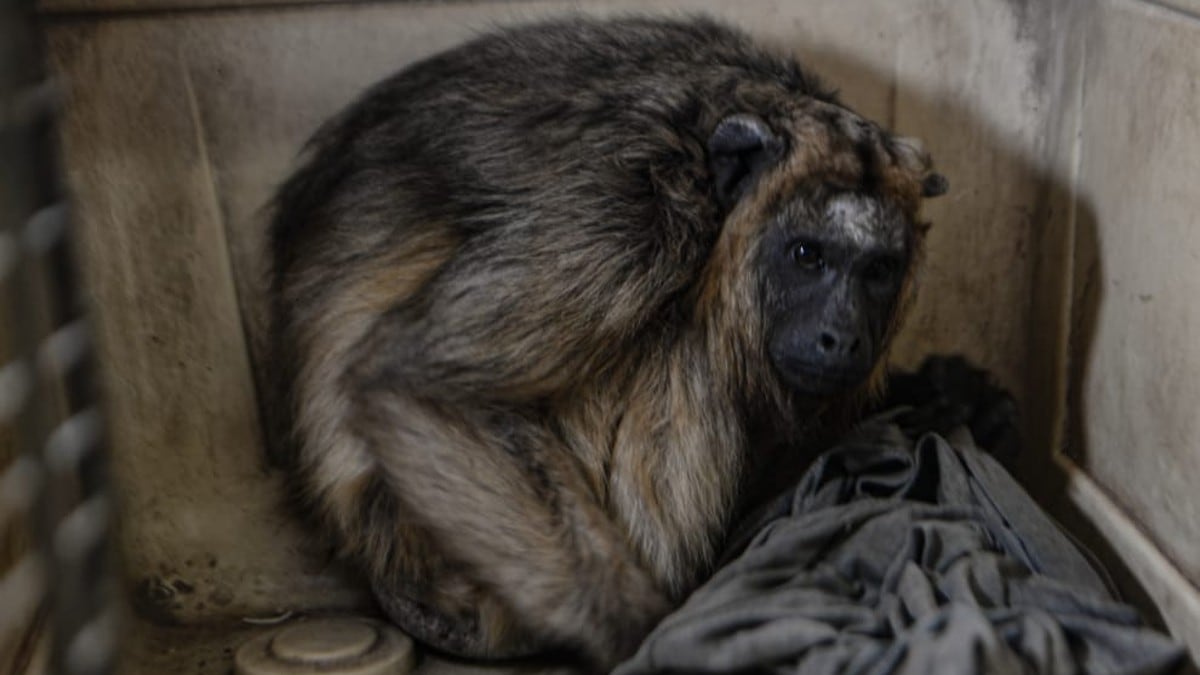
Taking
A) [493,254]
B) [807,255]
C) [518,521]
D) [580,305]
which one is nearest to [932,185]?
[807,255]

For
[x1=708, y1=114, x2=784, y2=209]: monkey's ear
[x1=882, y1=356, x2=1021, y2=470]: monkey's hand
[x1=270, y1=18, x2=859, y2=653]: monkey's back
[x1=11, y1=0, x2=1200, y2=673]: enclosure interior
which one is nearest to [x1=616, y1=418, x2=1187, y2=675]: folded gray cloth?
[x1=882, y1=356, x2=1021, y2=470]: monkey's hand

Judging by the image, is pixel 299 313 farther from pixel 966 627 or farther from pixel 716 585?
pixel 966 627

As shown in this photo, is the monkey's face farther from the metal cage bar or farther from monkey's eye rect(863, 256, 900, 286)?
the metal cage bar

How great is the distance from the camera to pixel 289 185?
354 centimetres

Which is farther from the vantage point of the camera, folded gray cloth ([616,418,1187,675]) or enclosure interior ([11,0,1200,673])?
enclosure interior ([11,0,1200,673])

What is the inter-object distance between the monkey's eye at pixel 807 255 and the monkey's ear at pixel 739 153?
0.16 m

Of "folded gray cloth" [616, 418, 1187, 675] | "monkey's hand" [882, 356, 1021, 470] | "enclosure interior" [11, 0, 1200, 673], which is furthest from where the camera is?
"monkey's hand" [882, 356, 1021, 470]

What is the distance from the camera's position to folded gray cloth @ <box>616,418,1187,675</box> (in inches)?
107

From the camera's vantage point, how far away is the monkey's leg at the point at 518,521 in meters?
3.04

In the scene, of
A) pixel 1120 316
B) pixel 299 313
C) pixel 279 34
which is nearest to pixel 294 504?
pixel 299 313

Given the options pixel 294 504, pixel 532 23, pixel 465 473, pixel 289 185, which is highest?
pixel 532 23

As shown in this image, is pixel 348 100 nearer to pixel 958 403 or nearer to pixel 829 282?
pixel 829 282

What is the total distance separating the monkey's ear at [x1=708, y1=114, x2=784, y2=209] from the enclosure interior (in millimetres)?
716

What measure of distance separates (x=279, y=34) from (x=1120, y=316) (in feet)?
6.55
